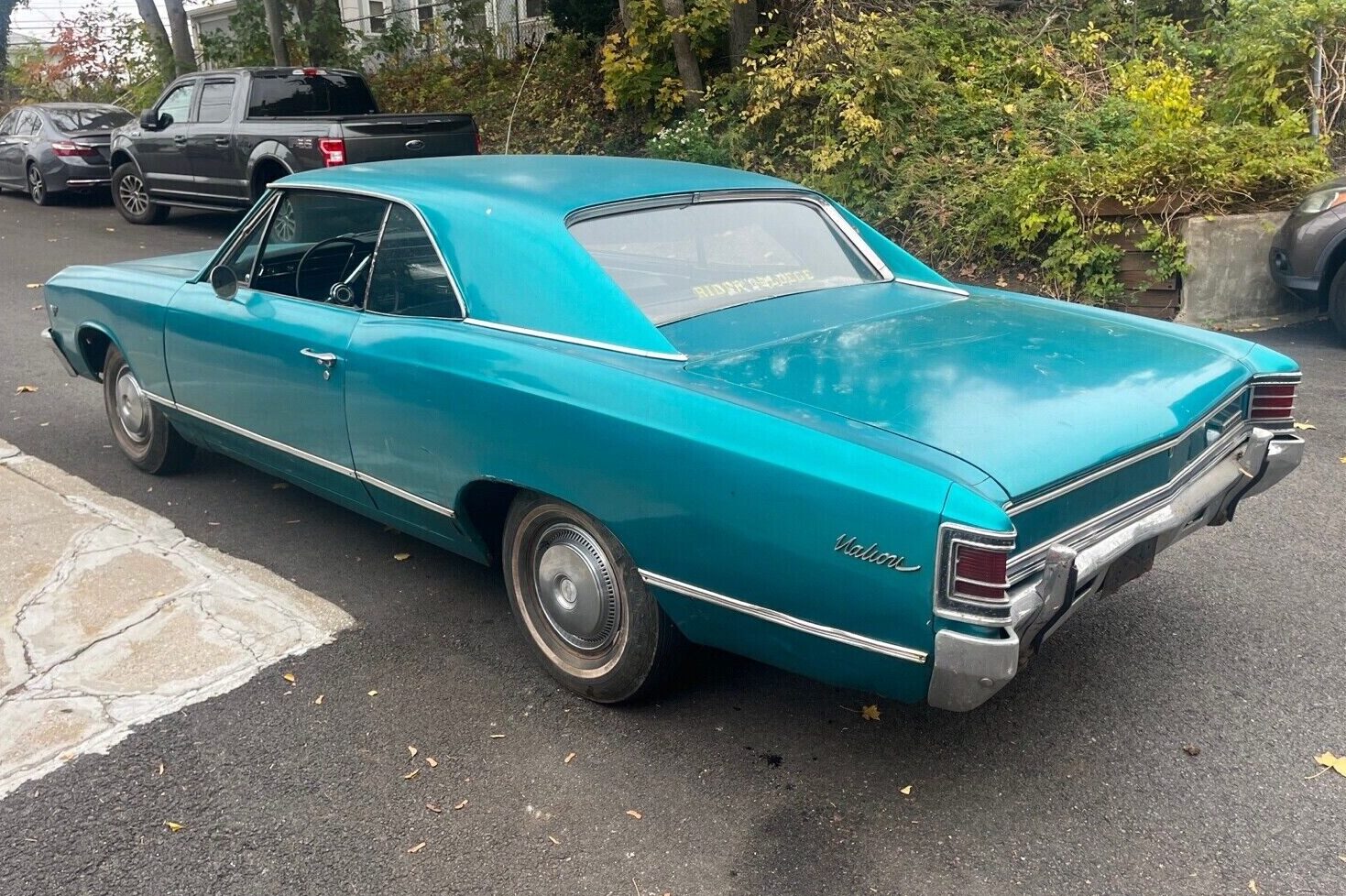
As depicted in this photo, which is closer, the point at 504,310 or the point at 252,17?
the point at 504,310

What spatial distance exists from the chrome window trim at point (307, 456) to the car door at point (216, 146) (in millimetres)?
7181

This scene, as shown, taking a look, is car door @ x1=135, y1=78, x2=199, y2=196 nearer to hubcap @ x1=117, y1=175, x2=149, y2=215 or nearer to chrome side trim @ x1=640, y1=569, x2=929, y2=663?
hubcap @ x1=117, y1=175, x2=149, y2=215

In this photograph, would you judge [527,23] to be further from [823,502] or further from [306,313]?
[823,502]

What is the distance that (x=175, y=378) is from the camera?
4648mm

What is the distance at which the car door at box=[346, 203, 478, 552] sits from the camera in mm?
3367

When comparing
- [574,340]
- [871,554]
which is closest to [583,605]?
[574,340]

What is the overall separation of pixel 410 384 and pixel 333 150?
23.9 feet

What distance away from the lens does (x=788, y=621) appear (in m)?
2.66

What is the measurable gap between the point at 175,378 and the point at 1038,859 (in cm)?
378

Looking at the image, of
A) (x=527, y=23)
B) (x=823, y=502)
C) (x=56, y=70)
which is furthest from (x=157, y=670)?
(x=56, y=70)

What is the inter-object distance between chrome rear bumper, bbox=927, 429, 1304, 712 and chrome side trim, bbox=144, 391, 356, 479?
2.22 metres

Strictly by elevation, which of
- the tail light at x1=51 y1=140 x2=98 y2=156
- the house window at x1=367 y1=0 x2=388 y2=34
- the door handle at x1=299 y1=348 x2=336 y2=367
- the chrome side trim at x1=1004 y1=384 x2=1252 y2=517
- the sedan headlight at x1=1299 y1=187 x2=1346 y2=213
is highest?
the house window at x1=367 y1=0 x2=388 y2=34

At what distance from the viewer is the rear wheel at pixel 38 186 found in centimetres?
1569

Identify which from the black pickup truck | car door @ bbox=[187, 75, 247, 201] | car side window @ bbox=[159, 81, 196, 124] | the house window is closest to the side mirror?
the black pickup truck
